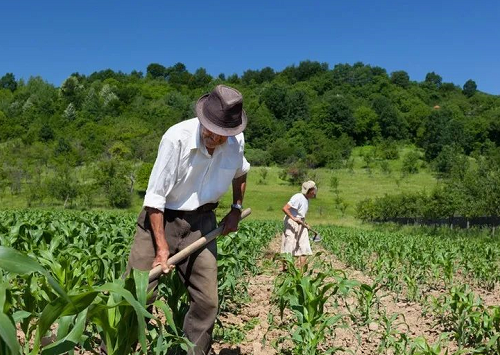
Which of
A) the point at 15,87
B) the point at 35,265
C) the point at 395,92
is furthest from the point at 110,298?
the point at 15,87

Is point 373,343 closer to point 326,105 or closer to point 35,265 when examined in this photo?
point 35,265

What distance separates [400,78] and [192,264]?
111 metres

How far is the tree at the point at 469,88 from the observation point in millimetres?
116681

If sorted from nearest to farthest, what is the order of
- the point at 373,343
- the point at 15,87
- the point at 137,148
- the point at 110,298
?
the point at 110,298 < the point at 373,343 < the point at 137,148 < the point at 15,87

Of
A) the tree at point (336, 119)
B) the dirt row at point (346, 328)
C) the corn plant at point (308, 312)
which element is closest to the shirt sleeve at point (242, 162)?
the corn plant at point (308, 312)

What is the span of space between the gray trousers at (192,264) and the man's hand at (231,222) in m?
0.25

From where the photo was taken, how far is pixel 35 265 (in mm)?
1608

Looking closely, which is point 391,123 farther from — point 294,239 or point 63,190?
point 294,239

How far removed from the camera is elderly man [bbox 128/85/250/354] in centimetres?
332

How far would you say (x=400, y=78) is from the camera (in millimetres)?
107250

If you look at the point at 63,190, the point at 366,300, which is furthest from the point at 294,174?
the point at 366,300

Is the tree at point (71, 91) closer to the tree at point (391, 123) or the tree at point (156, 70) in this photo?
the tree at point (156, 70)

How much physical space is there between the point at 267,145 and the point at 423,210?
45.9m

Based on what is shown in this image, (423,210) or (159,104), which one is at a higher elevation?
(159,104)
